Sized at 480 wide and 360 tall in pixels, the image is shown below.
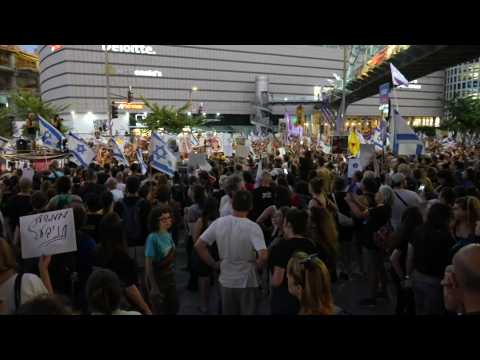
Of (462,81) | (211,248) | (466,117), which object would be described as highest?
(462,81)

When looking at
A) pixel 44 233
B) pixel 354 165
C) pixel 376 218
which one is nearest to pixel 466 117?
pixel 354 165

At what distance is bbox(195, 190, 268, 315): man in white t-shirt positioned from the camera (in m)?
3.87

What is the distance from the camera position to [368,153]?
946 centimetres

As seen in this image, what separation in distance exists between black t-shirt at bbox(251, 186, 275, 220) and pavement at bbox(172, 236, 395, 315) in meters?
1.26

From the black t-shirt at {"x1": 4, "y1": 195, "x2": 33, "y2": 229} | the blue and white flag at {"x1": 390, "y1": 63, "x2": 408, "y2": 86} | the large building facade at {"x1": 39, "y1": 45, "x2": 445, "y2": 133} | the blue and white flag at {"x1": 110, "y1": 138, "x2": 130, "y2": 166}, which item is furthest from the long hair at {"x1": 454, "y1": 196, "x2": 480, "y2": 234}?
the large building facade at {"x1": 39, "y1": 45, "x2": 445, "y2": 133}

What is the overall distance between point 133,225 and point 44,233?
6.59 feet

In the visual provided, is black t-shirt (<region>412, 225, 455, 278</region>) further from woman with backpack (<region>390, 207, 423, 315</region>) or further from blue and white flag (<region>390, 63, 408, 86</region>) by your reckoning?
blue and white flag (<region>390, 63, 408, 86</region>)

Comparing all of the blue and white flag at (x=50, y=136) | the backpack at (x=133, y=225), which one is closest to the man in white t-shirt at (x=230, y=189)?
the backpack at (x=133, y=225)

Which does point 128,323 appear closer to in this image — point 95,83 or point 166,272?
point 166,272

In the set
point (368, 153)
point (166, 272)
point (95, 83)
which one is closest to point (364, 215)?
point (166, 272)

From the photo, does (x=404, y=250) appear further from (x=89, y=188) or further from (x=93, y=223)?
(x=89, y=188)

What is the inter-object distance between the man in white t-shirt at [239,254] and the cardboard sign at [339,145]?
1121cm

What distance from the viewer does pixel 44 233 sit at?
3.55 metres

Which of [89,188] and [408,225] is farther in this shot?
[89,188]
